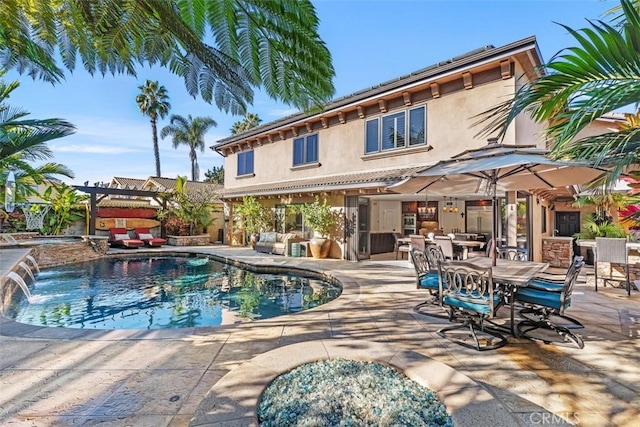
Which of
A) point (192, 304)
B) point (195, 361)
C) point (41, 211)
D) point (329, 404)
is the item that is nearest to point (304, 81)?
point (329, 404)

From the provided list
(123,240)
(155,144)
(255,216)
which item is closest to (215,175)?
(155,144)

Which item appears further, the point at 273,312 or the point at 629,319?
the point at 273,312

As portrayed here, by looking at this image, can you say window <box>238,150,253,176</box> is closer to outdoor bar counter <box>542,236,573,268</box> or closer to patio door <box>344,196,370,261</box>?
patio door <box>344,196,370,261</box>

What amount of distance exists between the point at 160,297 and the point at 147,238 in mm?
12007

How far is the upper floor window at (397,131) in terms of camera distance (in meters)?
11.5

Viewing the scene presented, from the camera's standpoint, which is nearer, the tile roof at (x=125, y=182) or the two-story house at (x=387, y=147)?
the two-story house at (x=387, y=147)

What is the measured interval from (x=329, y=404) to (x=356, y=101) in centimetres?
1215

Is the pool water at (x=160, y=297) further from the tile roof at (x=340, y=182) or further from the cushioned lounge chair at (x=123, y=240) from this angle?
the cushioned lounge chair at (x=123, y=240)

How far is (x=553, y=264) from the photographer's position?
38.8ft

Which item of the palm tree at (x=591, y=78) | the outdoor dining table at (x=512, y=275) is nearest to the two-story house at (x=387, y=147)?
the outdoor dining table at (x=512, y=275)

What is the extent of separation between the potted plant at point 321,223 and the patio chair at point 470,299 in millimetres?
8979

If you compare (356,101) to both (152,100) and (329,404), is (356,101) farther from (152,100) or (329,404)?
(152,100)

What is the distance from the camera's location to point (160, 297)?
8.62 meters

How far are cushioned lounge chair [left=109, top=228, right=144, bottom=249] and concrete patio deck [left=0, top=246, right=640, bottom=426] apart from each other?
45.6ft
